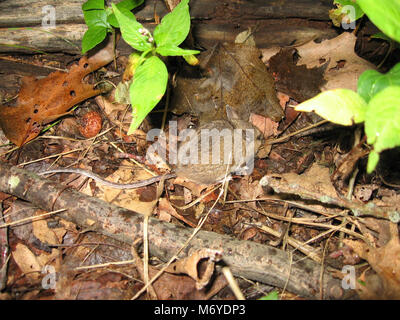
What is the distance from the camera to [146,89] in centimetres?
187

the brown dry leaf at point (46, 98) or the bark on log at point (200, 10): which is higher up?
the bark on log at point (200, 10)

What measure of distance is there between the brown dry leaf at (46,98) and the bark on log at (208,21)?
32 centimetres

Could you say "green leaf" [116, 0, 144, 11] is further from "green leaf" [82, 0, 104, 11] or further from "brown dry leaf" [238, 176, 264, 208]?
"brown dry leaf" [238, 176, 264, 208]

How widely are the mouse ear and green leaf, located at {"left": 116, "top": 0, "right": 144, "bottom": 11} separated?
4.12 ft

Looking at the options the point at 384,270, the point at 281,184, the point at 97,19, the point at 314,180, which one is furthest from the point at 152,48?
the point at 384,270

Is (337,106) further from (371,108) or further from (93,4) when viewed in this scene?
(93,4)

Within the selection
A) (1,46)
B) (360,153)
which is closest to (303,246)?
(360,153)

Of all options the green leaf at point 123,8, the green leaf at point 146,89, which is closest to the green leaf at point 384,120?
the green leaf at point 146,89

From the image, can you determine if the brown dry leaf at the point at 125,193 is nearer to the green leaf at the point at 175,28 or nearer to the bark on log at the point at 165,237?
the bark on log at the point at 165,237

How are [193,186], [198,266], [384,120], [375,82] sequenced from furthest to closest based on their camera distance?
[193,186] → [198,266] → [375,82] → [384,120]

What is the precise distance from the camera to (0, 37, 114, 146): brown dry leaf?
2670 millimetres

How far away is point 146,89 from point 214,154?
0.92 m

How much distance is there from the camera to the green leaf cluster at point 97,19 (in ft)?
8.69

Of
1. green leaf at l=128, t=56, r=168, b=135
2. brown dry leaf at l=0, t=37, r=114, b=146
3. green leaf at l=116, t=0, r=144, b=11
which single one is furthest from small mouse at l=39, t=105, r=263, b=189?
green leaf at l=116, t=0, r=144, b=11
